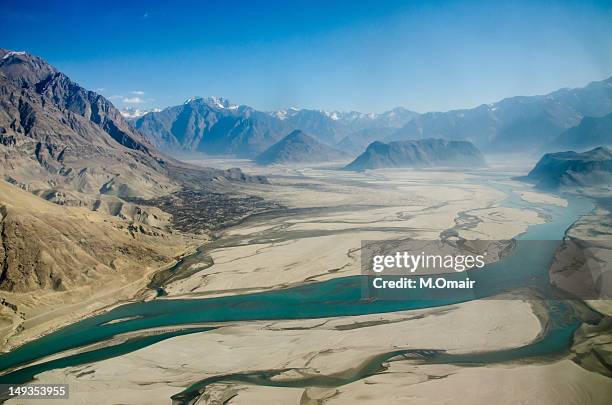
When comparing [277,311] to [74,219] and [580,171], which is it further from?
[580,171]

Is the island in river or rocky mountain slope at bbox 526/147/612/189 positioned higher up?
rocky mountain slope at bbox 526/147/612/189

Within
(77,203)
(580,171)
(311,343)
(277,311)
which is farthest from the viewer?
(580,171)

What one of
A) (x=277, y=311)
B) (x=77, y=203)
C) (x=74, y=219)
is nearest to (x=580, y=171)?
(x=277, y=311)

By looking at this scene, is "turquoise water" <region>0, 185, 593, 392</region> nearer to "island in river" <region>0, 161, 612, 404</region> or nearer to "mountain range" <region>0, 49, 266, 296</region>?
"island in river" <region>0, 161, 612, 404</region>

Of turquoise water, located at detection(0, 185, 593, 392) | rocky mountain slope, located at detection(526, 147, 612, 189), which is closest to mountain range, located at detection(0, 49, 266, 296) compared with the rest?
turquoise water, located at detection(0, 185, 593, 392)

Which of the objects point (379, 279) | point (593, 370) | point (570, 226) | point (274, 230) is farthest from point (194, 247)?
point (570, 226)

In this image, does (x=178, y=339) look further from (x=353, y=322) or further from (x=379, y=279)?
(x=379, y=279)

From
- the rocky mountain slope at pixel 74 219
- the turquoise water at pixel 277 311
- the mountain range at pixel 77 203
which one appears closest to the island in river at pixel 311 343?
the turquoise water at pixel 277 311
